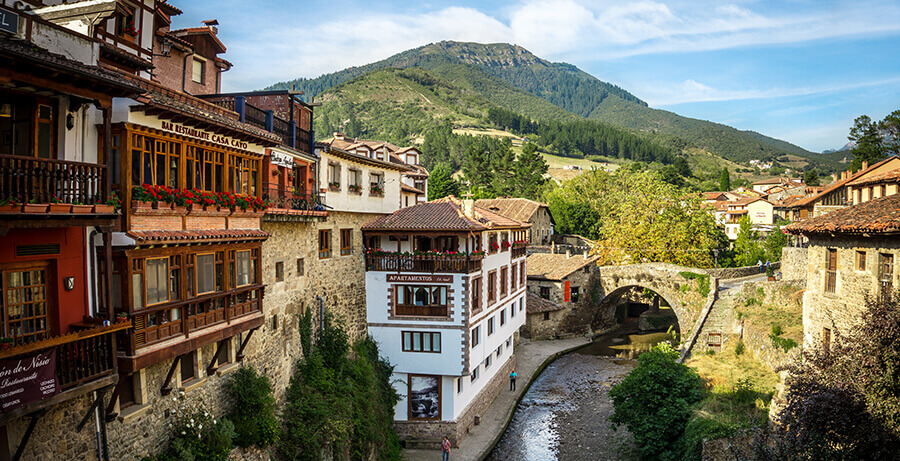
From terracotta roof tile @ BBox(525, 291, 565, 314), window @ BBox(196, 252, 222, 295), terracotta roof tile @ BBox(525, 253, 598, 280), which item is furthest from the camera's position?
terracotta roof tile @ BBox(525, 253, 598, 280)

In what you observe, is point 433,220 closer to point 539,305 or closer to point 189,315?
point 189,315

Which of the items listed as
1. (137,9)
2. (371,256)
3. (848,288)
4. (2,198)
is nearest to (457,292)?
(371,256)

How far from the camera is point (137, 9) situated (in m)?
13.8

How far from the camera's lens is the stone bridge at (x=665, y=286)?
41406mm

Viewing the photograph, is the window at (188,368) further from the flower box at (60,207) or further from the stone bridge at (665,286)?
the stone bridge at (665,286)

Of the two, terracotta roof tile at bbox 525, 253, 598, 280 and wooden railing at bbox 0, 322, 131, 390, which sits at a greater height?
wooden railing at bbox 0, 322, 131, 390

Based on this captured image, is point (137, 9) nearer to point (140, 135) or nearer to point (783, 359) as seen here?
point (140, 135)

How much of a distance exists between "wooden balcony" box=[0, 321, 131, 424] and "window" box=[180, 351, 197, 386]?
3128mm

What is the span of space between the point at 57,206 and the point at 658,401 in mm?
21003

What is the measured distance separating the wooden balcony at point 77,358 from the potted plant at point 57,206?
1.94 meters

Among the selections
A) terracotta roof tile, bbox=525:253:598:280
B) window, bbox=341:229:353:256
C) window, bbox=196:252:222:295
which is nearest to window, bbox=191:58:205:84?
window, bbox=341:229:353:256

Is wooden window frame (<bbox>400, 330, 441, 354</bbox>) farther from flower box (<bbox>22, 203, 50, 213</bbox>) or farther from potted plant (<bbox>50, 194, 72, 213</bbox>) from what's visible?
flower box (<bbox>22, 203, 50, 213</bbox>)

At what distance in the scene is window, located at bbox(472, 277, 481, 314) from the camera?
25.2 metres

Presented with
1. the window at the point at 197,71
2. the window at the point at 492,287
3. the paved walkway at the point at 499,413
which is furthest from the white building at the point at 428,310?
the window at the point at 197,71
